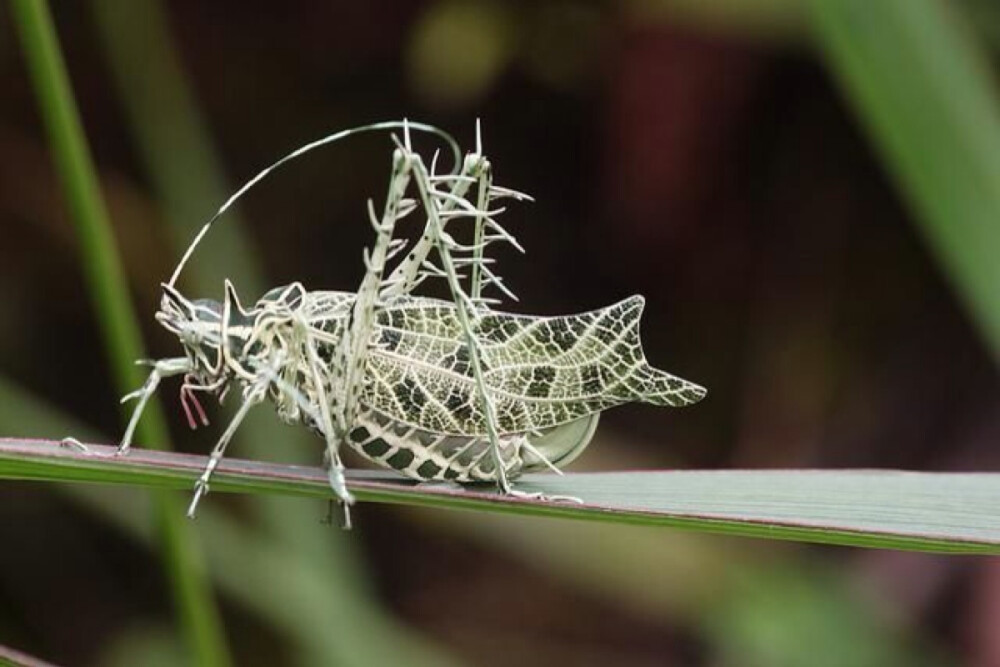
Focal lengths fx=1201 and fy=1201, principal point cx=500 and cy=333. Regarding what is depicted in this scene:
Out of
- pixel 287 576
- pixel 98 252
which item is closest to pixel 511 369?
pixel 98 252

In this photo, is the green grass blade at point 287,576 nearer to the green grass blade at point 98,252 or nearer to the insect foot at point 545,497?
the green grass blade at point 98,252

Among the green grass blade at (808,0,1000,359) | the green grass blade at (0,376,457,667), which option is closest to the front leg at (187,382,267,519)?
the green grass blade at (808,0,1000,359)

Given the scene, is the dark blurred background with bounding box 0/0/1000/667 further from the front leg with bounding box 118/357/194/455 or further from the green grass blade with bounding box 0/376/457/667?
the front leg with bounding box 118/357/194/455

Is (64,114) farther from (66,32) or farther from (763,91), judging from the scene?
(763,91)

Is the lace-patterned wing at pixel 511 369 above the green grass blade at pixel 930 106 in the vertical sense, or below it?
below

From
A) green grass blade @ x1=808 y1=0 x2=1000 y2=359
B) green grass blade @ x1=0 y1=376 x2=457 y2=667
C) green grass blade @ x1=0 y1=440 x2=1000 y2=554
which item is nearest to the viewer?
green grass blade @ x1=0 y1=440 x2=1000 y2=554

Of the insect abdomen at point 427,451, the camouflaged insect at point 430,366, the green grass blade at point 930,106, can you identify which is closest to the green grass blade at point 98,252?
the camouflaged insect at point 430,366
